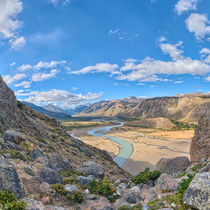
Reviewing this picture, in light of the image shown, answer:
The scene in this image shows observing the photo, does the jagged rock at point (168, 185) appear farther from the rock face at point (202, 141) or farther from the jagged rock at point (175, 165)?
the rock face at point (202, 141)

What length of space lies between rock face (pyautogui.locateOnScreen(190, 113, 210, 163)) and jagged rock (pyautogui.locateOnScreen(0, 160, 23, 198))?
22.1m

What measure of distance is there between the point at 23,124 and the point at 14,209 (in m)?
21.3

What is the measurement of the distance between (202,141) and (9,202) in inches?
954

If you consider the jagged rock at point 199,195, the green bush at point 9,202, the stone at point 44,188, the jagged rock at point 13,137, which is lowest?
the stone at point 44,188

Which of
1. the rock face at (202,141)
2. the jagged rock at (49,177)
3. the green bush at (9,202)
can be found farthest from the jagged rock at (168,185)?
the rock face at (202,141)

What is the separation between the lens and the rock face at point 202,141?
72.4 feet

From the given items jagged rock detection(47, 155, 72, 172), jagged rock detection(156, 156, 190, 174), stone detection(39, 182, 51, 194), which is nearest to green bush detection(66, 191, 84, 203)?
stone detection(39, 182, 51, 194)

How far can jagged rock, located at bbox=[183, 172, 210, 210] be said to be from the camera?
604cm

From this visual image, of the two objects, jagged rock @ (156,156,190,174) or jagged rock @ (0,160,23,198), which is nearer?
jagged rock @ (0,160,23,198)

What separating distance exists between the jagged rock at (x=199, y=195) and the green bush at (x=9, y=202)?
6.37 metres

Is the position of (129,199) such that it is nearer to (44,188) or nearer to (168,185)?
(168,185)

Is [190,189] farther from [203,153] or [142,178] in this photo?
[203,153]

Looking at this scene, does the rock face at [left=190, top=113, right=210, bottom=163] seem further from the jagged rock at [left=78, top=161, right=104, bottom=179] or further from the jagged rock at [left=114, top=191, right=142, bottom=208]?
the jagged rock at [left=114, top=191, right=142, bottom=208]

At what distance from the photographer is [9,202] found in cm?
636
